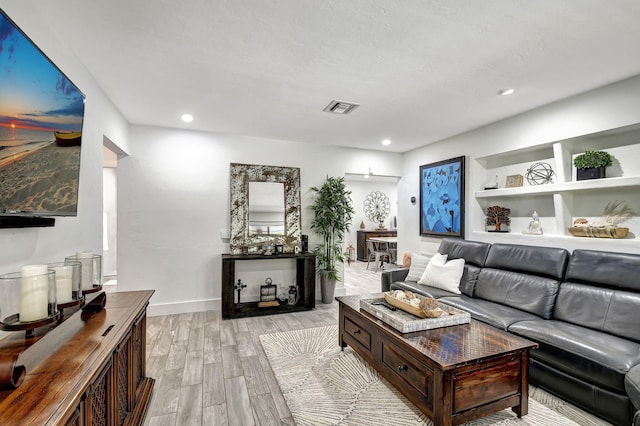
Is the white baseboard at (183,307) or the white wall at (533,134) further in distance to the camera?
the white baseboard at (183,307)

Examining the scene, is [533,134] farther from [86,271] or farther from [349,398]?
[86,271]

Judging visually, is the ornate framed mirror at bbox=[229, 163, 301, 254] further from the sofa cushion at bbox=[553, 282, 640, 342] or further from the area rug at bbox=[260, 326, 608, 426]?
the sofa cushion at bbox=[553, 282, 640, 342]

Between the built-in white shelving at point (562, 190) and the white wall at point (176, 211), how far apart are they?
321 centimetres

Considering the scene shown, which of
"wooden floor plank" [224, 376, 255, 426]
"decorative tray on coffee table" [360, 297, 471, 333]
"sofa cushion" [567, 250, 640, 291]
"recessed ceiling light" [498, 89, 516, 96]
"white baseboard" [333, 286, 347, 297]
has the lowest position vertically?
"wooden floor plank" [224, 376, 255, 426]

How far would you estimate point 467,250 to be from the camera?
3824mm

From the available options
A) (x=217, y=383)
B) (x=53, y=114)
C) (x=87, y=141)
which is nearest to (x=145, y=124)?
(x=87, y=141)

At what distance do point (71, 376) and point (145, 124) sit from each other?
3.67m

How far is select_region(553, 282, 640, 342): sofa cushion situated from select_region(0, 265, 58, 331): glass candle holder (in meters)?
3.56

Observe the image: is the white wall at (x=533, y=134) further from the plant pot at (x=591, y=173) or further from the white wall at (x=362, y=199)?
the white wall at (x=362, y=199)

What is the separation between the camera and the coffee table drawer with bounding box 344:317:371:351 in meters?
2.58

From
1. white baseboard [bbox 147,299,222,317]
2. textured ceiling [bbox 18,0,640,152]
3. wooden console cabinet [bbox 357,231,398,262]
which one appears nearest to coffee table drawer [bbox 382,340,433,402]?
textured ceiling [bbox 18,0,640,152]

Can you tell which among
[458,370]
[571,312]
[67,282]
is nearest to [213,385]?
[67,282]

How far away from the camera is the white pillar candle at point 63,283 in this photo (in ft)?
4.63

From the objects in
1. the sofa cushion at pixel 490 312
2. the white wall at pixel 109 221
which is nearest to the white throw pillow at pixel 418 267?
the sofa cushion at pixel 490 312
